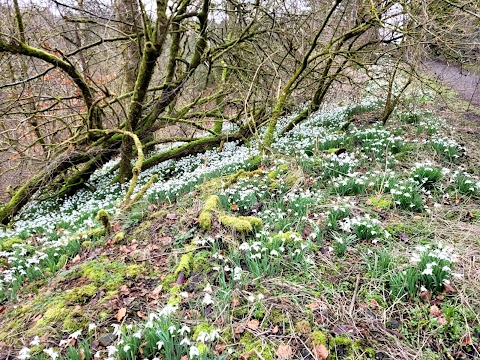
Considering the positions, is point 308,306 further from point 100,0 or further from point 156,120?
point 100,0

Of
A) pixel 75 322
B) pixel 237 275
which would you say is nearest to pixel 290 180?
pixel 237 275

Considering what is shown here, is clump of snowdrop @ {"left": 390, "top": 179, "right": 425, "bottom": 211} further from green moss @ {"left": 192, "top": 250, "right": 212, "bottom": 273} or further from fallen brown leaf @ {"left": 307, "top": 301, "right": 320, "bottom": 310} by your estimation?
green moss @ {"left": 192, "top": 250, "right": 212, "bottom": 273}

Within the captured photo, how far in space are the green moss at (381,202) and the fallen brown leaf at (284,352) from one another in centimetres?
243

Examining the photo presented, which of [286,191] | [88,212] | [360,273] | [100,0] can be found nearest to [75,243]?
[88,212]

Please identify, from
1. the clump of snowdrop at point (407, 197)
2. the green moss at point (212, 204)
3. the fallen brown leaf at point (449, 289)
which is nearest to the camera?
the fallen brown leaf at point (449, 289)

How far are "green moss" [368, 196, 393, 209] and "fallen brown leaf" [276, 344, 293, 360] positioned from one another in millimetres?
2426

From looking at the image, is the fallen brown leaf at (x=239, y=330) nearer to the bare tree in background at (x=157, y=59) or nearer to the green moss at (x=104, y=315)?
the green moss at (x=104, y=315)

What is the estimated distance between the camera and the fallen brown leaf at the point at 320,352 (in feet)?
7.44

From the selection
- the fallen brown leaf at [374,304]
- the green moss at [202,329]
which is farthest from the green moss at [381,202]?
the green moss at [202,329]

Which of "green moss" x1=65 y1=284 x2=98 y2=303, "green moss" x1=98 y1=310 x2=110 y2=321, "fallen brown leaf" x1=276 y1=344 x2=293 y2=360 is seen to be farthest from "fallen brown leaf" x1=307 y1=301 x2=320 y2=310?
"green moss" x1=65 y1=284 x2=98 y2=303

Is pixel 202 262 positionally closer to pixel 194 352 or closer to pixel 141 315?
pixel 141 315

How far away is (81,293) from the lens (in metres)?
3.29

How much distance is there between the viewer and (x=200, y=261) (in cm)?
339

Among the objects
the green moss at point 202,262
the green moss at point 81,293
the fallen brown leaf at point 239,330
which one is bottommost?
the green moss at point 81,293
